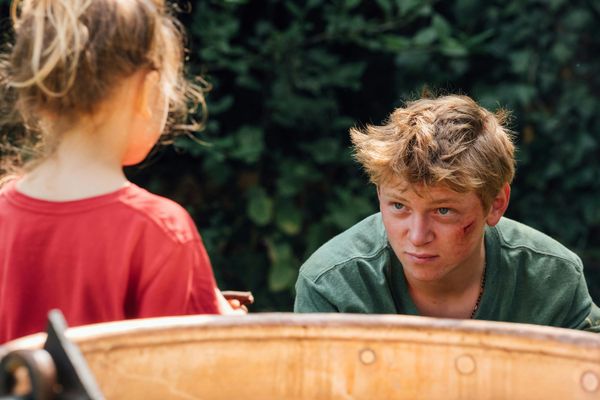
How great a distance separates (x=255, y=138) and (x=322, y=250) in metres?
1.40

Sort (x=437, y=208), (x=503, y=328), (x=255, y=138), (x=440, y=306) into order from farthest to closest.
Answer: (x=255, y=138), (x=440, y=306), (x=437, y=208), (x=503, y=328)

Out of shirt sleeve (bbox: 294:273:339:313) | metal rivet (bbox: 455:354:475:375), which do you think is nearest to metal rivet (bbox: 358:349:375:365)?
metal rivet (bbox: 455:354:475:375)

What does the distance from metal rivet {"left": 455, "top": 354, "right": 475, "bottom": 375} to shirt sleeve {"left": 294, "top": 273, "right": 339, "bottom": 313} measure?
2.36 feet

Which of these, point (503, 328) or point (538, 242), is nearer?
point (503, 328)

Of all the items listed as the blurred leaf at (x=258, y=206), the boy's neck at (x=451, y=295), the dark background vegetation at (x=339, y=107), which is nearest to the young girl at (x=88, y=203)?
the boy's neck at (x=451, y=295)

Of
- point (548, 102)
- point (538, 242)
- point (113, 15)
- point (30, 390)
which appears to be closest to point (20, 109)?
point (113, 15)

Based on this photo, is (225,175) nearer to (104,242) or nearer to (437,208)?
(437,208)

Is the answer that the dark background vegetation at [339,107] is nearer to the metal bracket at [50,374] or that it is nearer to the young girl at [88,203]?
the young girl at [88,203]

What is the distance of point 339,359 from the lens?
1.39 m

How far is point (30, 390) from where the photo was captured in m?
1.04

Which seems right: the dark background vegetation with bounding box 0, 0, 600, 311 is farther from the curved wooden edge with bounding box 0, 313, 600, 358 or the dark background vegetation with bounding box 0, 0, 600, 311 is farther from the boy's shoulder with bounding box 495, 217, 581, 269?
the curved wooden edge with bounding box 0, 313, 600, 358

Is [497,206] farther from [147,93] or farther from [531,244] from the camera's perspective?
[147,93]

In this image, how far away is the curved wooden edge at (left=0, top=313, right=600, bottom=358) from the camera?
1.31 m

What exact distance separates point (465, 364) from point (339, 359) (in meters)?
0.17
